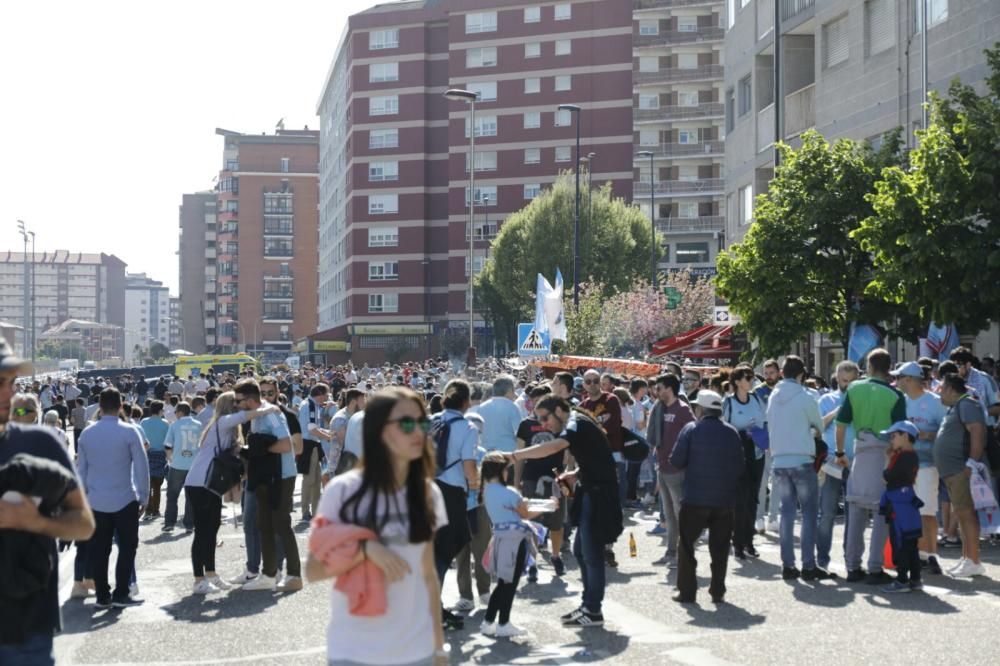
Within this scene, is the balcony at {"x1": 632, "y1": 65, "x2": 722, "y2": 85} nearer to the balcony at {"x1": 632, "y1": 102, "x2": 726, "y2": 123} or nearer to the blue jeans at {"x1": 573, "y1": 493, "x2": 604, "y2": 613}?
the balcony at {"x1": 632, "y1": 102, "x2": 726, "y2": 123}

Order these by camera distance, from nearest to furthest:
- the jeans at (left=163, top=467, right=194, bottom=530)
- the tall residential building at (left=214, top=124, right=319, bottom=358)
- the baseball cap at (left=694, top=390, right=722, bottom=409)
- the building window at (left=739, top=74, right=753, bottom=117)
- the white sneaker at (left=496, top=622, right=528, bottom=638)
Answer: the white sneaker at (left=496, top=622, right=528, bottom=638)
the baseball cap at (left=694, top=390, right=722, bottom=409)
the jeans at (left=163, top=467, right=194, bottom=530)
the building window at (left=739, top=74, right=753, bottom=117)
the tall residential building at (left=214, top=124, right=319, bottom=358)

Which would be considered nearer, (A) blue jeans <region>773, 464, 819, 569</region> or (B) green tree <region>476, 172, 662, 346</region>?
(A) blue jeans <region>773, 464, 819, 569</region>

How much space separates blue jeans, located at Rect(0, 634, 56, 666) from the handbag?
22.0 feet

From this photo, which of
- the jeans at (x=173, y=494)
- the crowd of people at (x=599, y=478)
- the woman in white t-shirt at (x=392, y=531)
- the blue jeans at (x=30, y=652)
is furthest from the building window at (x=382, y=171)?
the woman in white t-shirt at (x=392, y=531)

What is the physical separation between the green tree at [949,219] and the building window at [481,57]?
234 feet

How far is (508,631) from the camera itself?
9227mm

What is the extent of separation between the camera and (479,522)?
11203mm

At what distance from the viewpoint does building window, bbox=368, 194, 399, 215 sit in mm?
93375

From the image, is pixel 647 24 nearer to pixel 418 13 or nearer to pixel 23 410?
pixel 418 13

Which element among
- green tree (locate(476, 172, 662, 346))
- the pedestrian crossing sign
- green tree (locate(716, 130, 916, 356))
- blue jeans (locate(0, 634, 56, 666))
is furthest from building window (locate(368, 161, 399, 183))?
blue jeans (locate(0, 634, 56, 666))

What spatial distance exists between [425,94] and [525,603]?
275 ft

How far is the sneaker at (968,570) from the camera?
456 inches

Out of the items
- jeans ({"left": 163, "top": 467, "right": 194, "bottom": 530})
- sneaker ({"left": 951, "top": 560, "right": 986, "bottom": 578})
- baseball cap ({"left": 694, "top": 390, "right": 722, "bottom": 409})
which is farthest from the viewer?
jeans ({"left": 163, "top": 467, "right": 194, "bottom": 530})

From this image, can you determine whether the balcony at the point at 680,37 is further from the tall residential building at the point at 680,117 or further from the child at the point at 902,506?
the child at the point at 902,506
